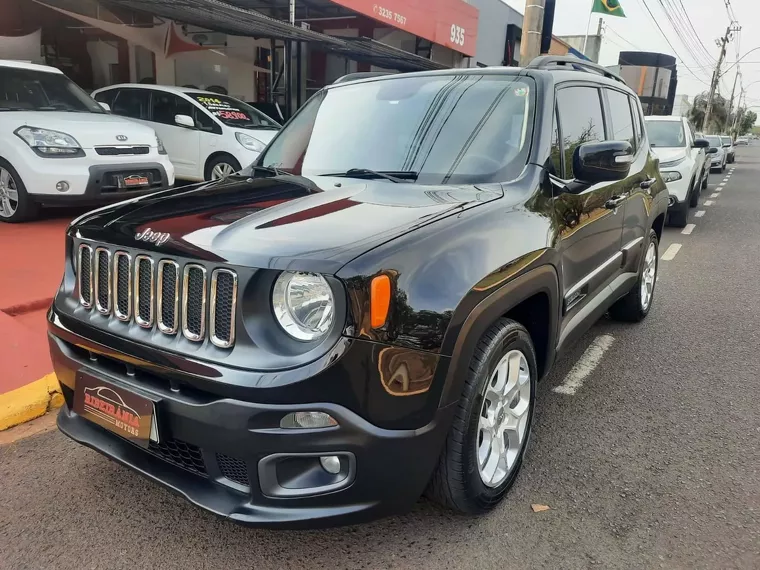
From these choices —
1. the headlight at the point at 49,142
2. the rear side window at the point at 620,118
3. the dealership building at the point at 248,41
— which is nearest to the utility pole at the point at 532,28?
the dealership building at the point at 248,41

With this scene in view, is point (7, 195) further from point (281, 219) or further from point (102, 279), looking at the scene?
point (281, 219)

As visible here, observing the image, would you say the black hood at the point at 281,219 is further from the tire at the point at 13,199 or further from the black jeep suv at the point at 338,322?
the tire at the point at 13,199

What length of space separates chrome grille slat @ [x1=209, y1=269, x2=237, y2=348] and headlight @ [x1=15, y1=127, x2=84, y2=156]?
16.9 feet

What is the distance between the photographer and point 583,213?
313 centimetres

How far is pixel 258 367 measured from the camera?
1874 millimetres

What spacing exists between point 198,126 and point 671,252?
6859mm

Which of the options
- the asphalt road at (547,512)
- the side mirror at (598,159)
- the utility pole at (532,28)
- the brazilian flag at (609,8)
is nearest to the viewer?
the asphalt road at (547,512)

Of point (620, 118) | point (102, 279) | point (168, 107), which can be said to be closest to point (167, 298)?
point (102, 279)

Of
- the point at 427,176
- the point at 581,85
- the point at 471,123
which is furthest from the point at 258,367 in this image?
the point at 581,85

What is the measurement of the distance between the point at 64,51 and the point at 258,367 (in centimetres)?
1687

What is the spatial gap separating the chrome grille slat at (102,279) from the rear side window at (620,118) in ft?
9.73

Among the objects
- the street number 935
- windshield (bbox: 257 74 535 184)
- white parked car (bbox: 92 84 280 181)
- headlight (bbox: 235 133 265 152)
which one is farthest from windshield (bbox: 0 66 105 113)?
the street number 935

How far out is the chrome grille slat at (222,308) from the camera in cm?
194

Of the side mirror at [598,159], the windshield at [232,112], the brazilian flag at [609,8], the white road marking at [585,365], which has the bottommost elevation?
the white road marking at [585,365]
